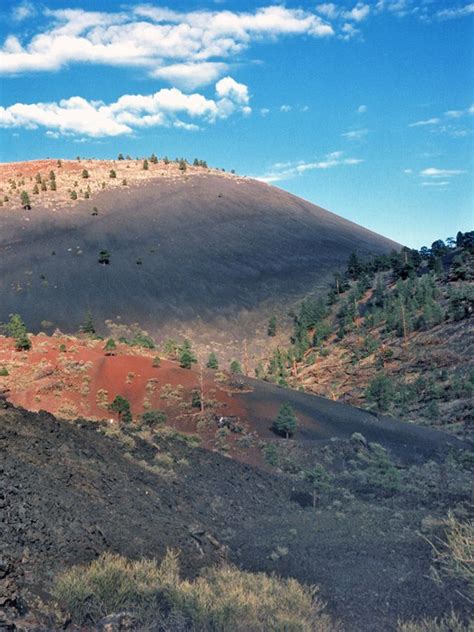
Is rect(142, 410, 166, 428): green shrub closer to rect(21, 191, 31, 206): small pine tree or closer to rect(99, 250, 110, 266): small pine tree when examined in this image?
rect(99, 250, 110, 266): small pine tree

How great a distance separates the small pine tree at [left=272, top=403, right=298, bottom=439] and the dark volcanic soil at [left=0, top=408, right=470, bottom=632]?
4317 millimetres

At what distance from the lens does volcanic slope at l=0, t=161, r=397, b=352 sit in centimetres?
6812

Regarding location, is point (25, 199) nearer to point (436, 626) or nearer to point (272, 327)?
point (272, 327)

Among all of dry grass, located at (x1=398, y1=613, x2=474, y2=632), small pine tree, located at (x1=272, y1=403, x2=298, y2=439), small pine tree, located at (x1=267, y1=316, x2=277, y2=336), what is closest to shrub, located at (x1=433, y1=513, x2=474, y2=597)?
dry grass, located at (x1=398, y1=613, x2=474, y2=632)

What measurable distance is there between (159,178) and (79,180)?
16.5 meters

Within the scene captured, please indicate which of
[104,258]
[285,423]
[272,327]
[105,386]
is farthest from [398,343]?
[104,258]

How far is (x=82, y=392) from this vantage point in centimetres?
2822

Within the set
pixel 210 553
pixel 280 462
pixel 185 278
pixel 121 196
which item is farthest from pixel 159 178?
pixel 210 553

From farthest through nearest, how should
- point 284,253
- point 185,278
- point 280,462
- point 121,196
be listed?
point 121,196, point 284,253, point 185,278, point 280,462

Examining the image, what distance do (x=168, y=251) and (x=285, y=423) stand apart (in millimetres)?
62118

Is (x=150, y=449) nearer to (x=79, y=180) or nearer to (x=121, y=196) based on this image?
(x=121, y=196)

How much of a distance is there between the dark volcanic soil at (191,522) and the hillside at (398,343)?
64.0ft

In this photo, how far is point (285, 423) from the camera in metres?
27.5

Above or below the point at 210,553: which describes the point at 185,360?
above
